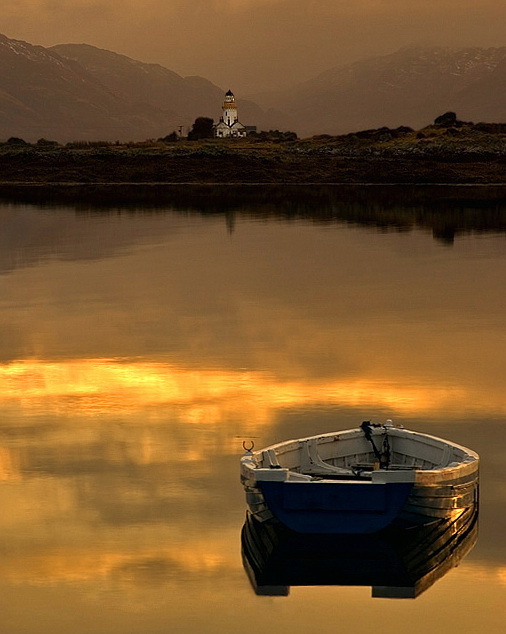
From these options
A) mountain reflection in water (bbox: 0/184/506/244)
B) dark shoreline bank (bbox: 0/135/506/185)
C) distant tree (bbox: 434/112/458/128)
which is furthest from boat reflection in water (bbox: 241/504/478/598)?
distant tree (bbox: 434/112/458/128)

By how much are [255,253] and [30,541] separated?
49855 mm

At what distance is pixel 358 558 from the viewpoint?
829 inches

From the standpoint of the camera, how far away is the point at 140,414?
3044 cm

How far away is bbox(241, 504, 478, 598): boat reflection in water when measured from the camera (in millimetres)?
20547

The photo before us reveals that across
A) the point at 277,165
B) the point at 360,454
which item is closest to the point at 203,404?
the point at 360,454

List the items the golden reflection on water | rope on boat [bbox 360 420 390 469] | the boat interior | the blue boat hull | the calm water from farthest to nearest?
the golden reflection on water, rope on boat [bbox 360 420 390 469], the boat interior, the blue boat hull, the calm water

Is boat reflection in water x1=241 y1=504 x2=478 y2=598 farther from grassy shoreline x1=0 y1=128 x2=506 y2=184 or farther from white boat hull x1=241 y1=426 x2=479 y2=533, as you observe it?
grassy shoreline x1=0 y1=128 x2=506 y2=184

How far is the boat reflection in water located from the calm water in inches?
9.4

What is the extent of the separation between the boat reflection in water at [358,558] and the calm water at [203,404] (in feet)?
0.78

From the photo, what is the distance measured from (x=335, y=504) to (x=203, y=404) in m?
11.1

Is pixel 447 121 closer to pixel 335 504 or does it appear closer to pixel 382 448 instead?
pixel 382 448

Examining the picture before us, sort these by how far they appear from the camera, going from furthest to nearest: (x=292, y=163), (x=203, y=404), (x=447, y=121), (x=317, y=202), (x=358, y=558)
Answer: (x=447, y=121), (x=292, y=163), (x=317, y=202), (x=203, y=404), (x=358, y=558)

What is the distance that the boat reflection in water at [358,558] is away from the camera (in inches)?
809

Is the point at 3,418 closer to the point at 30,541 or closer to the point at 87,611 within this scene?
the point at 30,541
